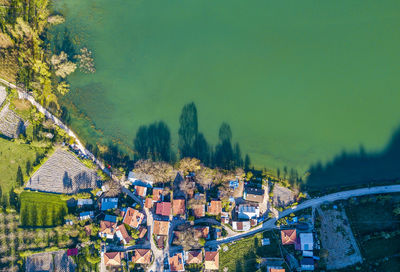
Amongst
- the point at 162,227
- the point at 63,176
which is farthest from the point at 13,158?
the point at 162,227

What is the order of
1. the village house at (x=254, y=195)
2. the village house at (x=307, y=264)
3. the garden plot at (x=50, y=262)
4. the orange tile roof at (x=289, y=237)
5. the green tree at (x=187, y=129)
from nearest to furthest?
the village house at (x=307, y=264) → the orange tile roof at (x=289, y=237) → the garden plot at (x=50, y=262) → the village house at (x=254, y=195) → the green tree at (x=187, y=129)

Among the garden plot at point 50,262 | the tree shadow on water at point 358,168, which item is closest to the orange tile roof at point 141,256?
the garden plot at point 50,262

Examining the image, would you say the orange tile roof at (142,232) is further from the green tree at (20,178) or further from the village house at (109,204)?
the green tree at (20,178)

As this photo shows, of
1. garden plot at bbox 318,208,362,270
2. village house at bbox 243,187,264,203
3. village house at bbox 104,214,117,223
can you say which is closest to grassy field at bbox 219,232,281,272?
village house at bbox 243,187,264,203

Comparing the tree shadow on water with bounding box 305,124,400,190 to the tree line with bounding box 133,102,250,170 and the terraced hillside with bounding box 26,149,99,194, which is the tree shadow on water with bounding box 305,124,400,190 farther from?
the terraced hillside with bounding box 26,149,99,194

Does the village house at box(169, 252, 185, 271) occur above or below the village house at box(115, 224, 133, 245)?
below
